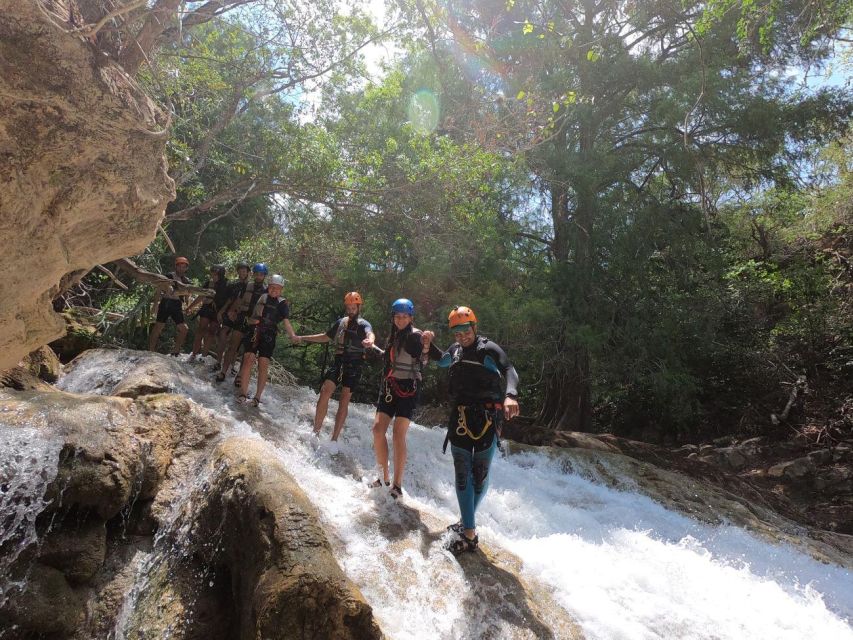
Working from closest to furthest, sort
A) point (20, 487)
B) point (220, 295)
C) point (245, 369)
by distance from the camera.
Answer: point (20, 487) < point (245, 369) < point (220, 295)

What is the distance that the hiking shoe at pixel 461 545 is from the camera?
15.2 feet

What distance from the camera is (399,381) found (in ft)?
17.7

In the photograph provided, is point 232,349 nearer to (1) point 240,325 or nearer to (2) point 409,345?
(1) point 240,325

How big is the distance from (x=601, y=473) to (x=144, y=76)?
32.4 ft

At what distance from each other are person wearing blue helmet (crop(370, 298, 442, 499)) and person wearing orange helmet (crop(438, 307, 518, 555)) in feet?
2.07

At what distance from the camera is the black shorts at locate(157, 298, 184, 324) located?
30.6 feet

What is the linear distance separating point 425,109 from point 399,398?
1127 centimetres

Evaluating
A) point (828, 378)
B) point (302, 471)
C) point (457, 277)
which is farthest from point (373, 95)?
point (828, 378)

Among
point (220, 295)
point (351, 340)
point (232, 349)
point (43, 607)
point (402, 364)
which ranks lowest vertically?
point (43, 607)

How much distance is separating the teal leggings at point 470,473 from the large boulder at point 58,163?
3.17 meters

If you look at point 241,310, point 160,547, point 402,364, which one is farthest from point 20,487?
point 241,310

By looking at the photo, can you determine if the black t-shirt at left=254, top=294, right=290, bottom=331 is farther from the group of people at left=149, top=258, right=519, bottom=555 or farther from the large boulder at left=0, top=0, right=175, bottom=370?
the large boulder at left=0, top=0, right=175, bottom=370

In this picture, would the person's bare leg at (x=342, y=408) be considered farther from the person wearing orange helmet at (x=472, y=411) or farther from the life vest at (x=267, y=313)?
the person wearing orange helmet at (x=472, y=411)

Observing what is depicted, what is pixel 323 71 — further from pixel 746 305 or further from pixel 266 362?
pixel 746 305
